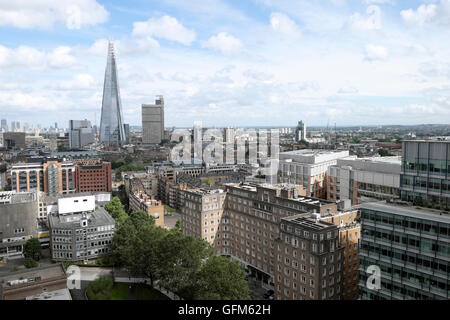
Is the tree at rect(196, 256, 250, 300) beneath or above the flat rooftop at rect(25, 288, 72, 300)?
above

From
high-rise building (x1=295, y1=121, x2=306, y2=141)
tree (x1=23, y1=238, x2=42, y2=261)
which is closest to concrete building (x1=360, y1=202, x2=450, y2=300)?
tree (x1=23, y1=238, x2=42, y2=261)

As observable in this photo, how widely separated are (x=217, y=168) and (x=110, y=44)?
105 meters

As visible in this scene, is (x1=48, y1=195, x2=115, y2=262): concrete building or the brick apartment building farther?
(x1=48, y1=195, x2=115, y2=262): concrete building

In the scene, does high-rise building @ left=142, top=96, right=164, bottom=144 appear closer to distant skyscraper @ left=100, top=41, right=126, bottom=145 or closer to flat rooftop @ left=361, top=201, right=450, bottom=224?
distant skyscraper @ left=100, top=41, right=126, bottom=145

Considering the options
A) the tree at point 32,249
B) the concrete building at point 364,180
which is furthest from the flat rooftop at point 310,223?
the tree at point 32,249

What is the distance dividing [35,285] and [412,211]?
2462cm

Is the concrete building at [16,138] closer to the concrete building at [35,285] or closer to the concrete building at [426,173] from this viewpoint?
the concrete building at [35,285]

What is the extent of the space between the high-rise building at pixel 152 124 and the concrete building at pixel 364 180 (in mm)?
143186

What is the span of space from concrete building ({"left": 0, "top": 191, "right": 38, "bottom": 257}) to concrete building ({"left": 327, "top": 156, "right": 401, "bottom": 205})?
110 ft

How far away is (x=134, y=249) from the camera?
98.4 feet

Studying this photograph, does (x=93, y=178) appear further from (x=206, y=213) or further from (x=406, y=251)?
(x=406, y=251)

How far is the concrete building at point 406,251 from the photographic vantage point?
16891 millimetres

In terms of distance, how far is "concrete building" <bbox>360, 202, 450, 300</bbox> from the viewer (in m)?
16.9
